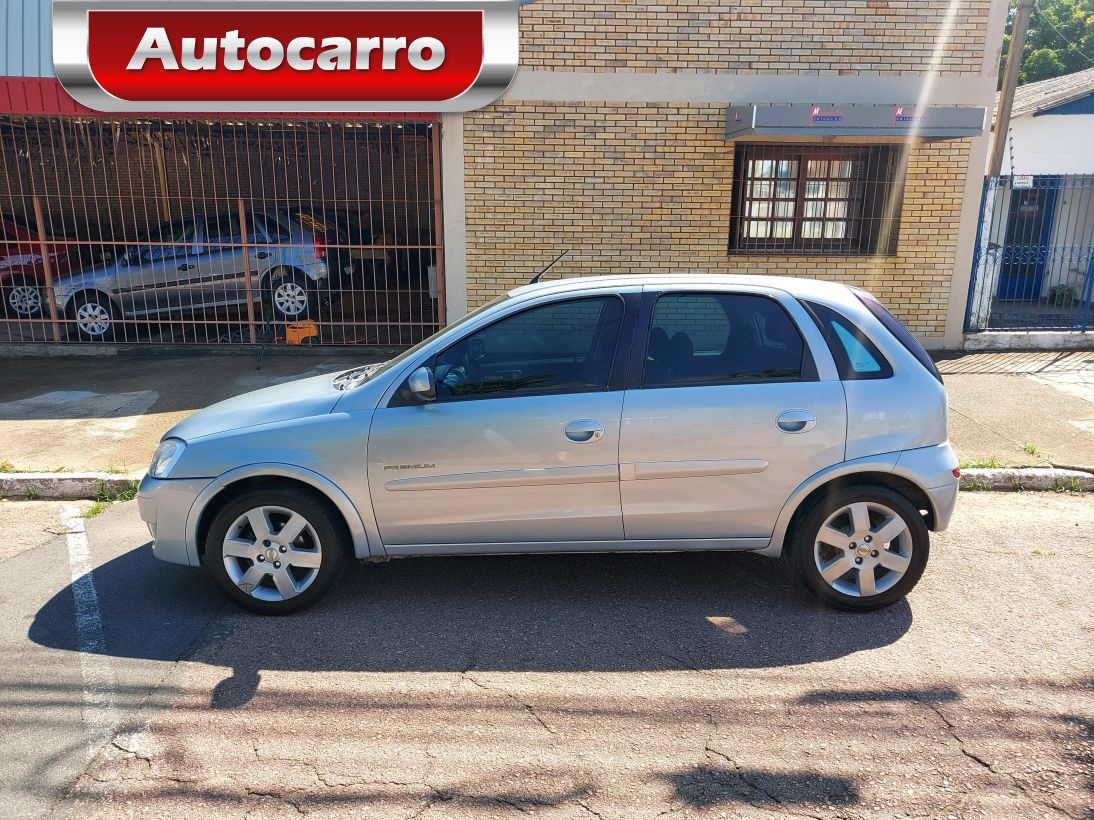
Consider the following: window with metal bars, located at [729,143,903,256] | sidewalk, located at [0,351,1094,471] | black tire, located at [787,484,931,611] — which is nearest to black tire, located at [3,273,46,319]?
sidewalk, located at [0,351,1094,471]

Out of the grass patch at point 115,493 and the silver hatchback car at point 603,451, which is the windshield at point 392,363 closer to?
the silver hatchback car at point 603,451

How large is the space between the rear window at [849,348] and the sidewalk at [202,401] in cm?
305

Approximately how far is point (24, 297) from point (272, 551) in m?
9.87

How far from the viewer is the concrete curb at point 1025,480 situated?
6.41 meters

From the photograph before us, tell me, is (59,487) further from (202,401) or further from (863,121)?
(863,121)

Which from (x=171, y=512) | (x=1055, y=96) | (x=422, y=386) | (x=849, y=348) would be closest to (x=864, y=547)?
(x=849, y=348)

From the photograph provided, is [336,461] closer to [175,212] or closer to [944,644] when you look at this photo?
[944,644]

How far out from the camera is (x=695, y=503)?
4199 mm

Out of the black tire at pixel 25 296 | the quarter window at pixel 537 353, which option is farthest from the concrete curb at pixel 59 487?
the black tire at pixel 25 296

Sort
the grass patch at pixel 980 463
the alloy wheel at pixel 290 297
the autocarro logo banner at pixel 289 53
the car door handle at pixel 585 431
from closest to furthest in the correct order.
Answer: the car door handle at pixel 585 431 → the grass patch at pixel 980 463 → the autocarro logo banner at pixel 289 53 → the alloy wheel at pixel 290 297

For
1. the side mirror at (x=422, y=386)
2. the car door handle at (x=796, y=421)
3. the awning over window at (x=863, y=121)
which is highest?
the awning over window at (x=863, y=121)

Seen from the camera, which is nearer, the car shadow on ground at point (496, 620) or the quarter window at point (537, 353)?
the car shadow on ground at point (496, 620)

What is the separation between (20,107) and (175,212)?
5.46 metres

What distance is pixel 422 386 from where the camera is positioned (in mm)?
4094
